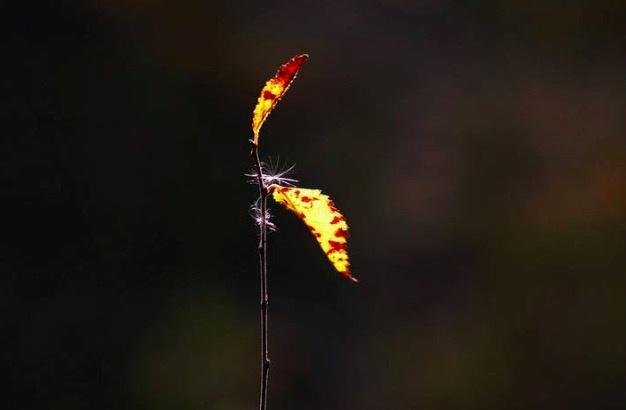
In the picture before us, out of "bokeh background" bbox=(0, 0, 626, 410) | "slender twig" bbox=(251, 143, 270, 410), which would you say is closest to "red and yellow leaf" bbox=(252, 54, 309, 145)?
"slender twig" bbox=(251, 143, 270, 410)

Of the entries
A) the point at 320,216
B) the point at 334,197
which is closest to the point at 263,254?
the point at 320,216

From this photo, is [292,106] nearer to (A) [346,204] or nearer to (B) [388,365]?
(A) [346,204]

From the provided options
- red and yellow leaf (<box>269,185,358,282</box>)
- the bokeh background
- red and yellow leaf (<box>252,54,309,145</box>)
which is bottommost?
red and yellow leaf (<box>269,185,358,282</box>)

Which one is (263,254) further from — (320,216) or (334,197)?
(334,197)

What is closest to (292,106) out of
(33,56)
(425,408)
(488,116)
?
(488,116)

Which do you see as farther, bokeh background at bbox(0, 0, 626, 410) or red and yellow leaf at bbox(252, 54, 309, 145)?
bokeh background at bbox(0, 0, 626, 410)

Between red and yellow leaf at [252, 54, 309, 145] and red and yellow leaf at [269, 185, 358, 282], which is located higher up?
red and yellow leaf at [252, 54, 309, 145]

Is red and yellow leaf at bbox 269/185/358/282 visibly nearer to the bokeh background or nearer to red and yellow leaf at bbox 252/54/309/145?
red and yellow leaf at bbox 252/54/309/145
